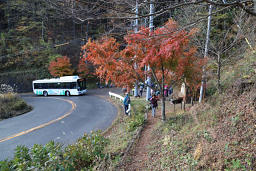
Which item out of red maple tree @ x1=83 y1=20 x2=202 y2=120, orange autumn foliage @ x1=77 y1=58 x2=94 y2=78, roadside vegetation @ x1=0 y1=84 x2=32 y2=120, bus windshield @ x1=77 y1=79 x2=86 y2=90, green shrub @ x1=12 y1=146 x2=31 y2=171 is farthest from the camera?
orange autumn foliage @ x1=77 y1=58 x2=94 y2=78

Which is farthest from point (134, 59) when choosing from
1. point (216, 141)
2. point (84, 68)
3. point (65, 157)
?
point (84, 68)

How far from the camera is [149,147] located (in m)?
5.96

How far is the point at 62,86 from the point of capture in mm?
24156

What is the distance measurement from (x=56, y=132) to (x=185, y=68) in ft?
25.3

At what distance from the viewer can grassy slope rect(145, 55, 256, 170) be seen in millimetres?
3758

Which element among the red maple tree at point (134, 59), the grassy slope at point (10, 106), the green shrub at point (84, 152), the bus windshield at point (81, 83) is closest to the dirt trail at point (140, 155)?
the green shrub at point (84, 152)

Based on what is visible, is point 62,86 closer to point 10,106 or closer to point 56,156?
point 10,106

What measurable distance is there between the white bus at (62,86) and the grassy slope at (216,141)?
18.4 m

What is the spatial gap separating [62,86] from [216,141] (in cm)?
2308

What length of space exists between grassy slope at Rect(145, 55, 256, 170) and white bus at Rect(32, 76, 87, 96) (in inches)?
724

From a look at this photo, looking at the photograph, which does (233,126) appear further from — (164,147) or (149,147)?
(149,147)

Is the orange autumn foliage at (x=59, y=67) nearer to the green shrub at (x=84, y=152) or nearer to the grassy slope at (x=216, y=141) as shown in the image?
the grassy slope at (x=216, y=141)

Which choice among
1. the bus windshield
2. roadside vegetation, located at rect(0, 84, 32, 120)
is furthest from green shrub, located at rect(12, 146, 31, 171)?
the bus windshield

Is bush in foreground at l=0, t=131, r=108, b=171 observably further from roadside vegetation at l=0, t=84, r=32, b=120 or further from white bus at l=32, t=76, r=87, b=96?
white bus at l=32, t=76, r=87, b=96
